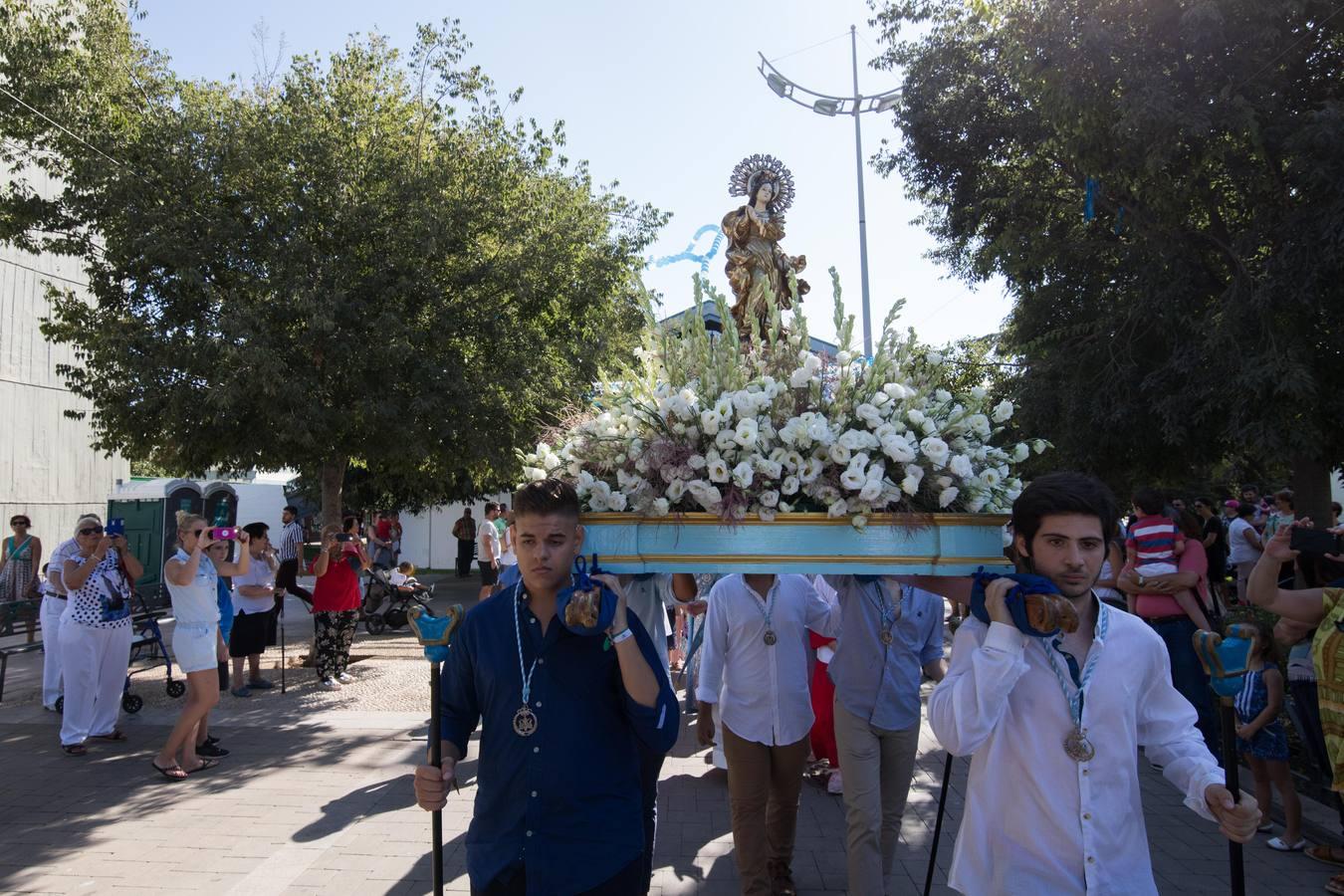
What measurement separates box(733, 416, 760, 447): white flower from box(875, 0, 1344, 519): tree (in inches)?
408

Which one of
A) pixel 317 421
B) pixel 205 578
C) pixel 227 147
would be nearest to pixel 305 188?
pixel 227 147

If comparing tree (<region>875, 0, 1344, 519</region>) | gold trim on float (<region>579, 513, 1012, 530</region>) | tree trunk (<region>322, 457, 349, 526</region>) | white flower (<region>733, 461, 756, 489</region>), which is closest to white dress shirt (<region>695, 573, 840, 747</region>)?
gold trim on float (<region>579, 513, 1012, 530</region>)

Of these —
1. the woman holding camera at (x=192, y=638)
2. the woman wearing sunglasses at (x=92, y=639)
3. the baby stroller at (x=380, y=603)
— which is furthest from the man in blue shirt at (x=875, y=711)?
the baby stroller at (x=380, y=603)

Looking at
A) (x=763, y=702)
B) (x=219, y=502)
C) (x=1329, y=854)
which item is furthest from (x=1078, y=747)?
(x=219, y=502)

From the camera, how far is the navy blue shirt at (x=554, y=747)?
8.71 ft

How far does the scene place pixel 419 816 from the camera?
614cm

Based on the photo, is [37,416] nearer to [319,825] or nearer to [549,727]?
[319,825]

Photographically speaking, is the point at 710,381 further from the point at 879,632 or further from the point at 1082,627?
the point at 879,632

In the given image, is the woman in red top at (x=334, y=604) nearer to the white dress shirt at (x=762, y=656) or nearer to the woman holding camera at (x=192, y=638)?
the woman holding camera at (x=192, y=638)

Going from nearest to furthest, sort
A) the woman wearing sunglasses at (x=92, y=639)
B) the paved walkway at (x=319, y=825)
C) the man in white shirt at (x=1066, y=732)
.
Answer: the man in white shirt at (x=1066, y=732)
the paved walkway at (x=319, y=825)
the woman wearing sunglasses at (x=92, y=639)

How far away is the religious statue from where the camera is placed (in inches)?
281

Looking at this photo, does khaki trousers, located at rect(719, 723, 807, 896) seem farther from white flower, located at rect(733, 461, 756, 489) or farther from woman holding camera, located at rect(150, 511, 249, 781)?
woman holding camera, located at rect(150, 511, 249, 781)

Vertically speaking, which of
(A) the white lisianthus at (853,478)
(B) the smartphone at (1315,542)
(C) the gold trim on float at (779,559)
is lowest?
(B) the smartphone at (1315,542)

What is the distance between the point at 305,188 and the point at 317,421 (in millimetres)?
2834
